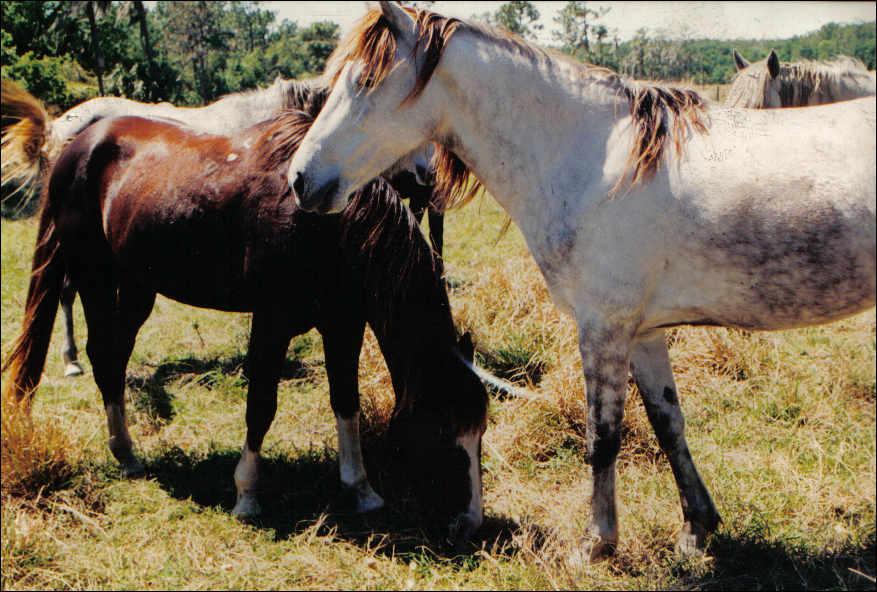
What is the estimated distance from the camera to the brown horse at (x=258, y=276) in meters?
2.59

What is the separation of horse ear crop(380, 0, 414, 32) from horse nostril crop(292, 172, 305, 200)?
630mm

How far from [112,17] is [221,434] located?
21.6 m

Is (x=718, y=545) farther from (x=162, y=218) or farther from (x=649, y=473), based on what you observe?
(x=162, y=218)

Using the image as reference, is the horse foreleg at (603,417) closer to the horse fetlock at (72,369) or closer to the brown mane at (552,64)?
the brown mane at (552,64)

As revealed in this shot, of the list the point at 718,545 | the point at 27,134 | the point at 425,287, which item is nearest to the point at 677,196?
the point at 425,287

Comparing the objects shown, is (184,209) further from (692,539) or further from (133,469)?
(692,539)

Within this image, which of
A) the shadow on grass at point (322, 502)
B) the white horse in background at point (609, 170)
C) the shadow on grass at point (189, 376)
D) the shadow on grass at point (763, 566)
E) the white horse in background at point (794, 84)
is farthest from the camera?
the shadow on grass at point (189, 376)

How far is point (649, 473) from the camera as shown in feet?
10.2

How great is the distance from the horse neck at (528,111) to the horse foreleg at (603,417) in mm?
535

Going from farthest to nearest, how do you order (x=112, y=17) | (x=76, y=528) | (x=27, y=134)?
(x=112, y=17), (x=27, y=134), (x=76, y=528)

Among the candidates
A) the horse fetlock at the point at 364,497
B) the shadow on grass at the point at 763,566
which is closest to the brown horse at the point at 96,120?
the horse fetlock at the point at 364,497

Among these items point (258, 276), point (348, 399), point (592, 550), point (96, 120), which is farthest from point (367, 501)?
point (96, 120)

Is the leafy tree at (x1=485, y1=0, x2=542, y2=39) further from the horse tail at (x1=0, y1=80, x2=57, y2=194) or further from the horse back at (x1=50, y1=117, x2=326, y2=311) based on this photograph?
the horse tail at (x1=0, y1=80, x2=57, y2=194)

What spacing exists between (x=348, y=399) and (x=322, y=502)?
0.59m
